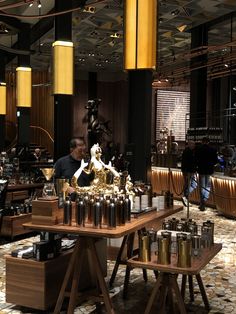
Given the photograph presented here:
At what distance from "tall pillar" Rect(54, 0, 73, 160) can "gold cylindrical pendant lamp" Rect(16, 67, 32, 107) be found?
4.75 ft

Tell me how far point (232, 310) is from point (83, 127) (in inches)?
661

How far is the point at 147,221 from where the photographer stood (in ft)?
12.5

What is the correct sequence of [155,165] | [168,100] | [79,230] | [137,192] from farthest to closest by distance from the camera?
1. [168,100]
2. [155,165]
3. [137,192]
4. [79,230]

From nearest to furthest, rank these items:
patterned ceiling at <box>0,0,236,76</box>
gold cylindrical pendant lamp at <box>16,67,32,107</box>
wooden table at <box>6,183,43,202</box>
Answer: wooden table at <box>6,183,43,202</box>, gold cylindrical pendant lamp at <box>16,67,32,107</box>, patterned ceiling at <box>0,0,236,76</box>

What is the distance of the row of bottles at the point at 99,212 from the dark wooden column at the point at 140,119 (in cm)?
409

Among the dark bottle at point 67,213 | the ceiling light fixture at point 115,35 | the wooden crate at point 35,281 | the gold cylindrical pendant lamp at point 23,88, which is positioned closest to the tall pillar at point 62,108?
the gold cylindrical pendant lamp at point 23,88

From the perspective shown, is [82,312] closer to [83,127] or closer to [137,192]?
[137,192]

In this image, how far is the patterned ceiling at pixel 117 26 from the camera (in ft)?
33.5

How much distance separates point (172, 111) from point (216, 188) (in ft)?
32.8

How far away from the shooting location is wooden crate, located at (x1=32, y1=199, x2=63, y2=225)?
359 centimetres

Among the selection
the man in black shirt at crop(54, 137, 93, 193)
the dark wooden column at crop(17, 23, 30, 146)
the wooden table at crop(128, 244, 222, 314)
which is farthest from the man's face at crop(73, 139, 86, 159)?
the dark wooden column at crop(17, 23, 30, 146)

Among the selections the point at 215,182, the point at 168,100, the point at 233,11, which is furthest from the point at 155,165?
the point at 168,100

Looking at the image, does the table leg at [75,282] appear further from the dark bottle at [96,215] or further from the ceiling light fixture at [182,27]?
the ceiling light fixture at [182,27]

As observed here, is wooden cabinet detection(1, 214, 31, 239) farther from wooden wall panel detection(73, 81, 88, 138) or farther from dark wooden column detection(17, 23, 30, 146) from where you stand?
wooden wall panel detection(73, 81, 88, 138)
